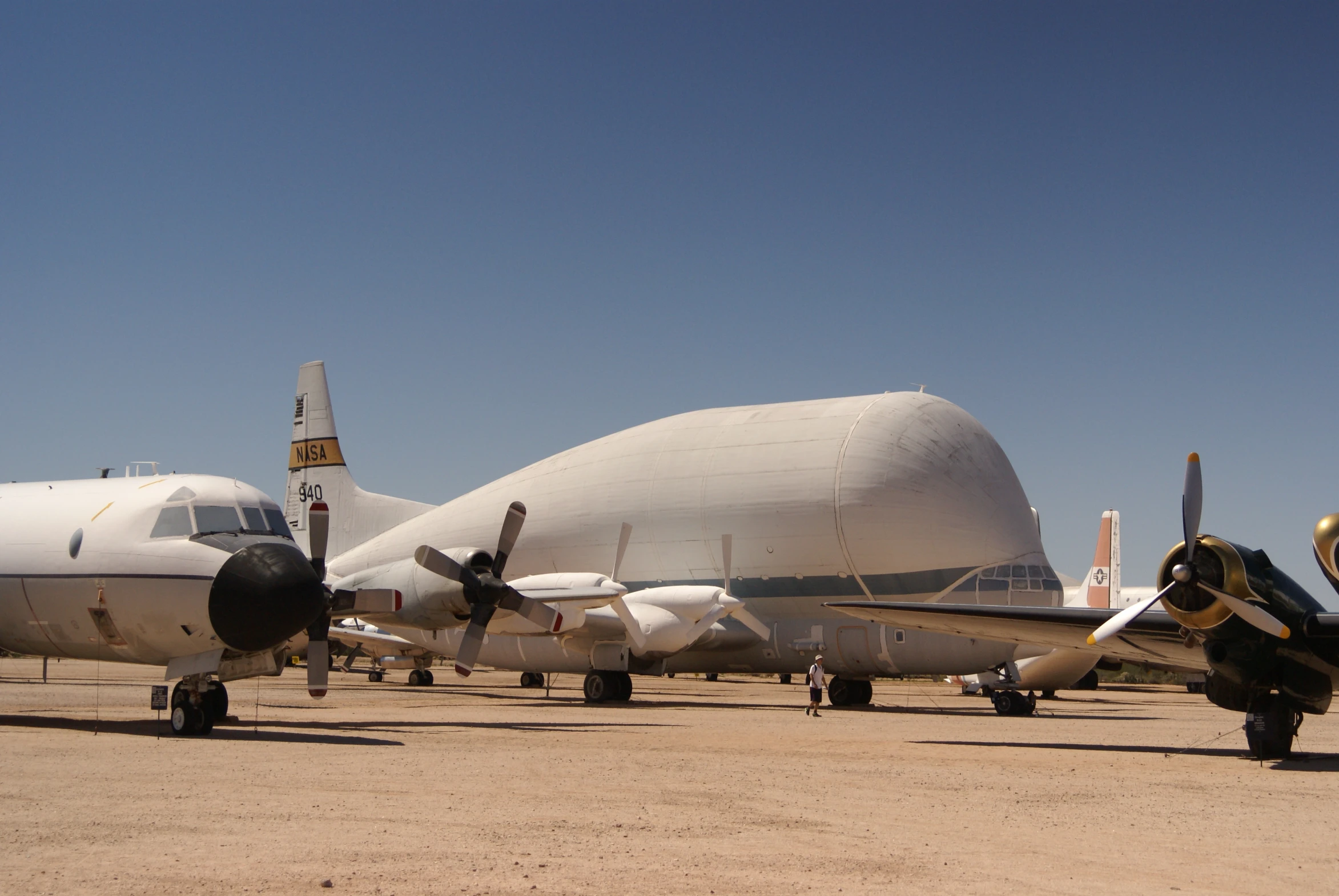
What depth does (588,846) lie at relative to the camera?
7961 millimetres

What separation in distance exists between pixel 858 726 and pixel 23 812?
15553mm

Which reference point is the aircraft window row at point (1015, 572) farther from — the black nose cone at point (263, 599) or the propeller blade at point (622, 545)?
the black nose cone at point (263, 599)

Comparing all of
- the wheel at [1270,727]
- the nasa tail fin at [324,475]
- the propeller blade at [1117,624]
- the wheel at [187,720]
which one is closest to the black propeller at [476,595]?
the wheel at [187,720]

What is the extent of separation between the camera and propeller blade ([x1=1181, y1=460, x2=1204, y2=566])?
14188 mm

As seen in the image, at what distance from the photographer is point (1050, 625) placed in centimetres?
1683

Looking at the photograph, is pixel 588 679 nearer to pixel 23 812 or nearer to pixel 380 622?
pixel 380 622

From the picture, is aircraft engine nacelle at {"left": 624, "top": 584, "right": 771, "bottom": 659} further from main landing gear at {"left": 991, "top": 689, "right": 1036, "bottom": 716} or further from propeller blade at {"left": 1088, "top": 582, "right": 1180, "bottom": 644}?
propeller blade at {"left": 1088, "top": 582, "right": 1180, "bottom": 644}

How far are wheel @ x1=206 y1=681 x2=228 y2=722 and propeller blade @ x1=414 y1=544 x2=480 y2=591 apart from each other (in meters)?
3.45

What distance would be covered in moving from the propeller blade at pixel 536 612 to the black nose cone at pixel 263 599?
5.18 metres

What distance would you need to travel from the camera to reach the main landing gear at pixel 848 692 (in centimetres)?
3030

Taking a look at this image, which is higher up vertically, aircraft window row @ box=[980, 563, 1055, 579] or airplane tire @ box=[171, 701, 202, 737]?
aircraft window row @ box=[980, 563, 1055, 579]

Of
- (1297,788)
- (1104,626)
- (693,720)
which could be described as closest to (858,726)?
(693,720)

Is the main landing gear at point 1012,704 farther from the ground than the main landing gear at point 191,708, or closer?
closer

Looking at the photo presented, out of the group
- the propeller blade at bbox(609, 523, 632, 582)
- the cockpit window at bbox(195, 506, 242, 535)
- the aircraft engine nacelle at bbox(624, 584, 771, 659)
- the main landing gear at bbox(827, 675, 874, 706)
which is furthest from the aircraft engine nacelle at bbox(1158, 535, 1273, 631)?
the propeller blade at bbox(609, 523, 632, 582)
